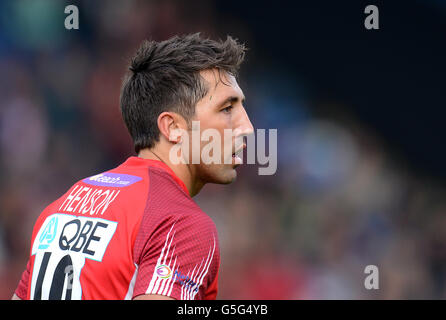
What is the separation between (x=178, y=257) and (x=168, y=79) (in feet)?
2.77

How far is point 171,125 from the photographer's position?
7.82 feet

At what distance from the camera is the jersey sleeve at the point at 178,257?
1.84 m

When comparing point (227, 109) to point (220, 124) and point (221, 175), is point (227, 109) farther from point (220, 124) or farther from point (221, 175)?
point (221, 175)

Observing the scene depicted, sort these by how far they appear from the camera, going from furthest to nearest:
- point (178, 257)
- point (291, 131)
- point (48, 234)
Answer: point (291, 131)
point (48, 234)
point (178, 257)

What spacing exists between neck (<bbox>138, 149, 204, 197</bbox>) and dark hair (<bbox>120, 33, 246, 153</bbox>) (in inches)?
1.5

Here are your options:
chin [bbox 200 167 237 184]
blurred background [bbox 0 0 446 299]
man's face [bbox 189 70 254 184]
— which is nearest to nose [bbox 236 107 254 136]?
man's face [bbox 189 70 254 184]

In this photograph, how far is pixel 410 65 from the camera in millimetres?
6605

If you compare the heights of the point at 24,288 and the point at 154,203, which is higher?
the point at 154,203

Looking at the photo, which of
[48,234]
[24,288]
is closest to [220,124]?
[48,234]

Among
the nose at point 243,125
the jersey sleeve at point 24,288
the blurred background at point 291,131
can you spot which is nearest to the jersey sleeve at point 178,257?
the nose at point 243,125

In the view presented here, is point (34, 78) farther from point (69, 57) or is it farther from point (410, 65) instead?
point (410, 65)

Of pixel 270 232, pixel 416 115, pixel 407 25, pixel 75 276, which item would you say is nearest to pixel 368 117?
pixel 416 115

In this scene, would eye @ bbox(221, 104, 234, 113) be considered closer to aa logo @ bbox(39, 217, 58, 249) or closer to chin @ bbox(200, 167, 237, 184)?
chin @ bbox(200, 167, 237, 184)

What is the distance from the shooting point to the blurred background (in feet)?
19.4
